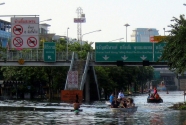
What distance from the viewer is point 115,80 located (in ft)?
363

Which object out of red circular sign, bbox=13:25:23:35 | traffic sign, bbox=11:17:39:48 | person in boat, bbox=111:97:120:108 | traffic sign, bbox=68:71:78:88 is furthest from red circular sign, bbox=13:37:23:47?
traffic sign, bbox=68:71:78:88

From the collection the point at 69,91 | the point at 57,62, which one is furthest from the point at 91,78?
the point at 69,91

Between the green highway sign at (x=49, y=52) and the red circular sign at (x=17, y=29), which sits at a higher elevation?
the red circular sign at (x=17, y=29)

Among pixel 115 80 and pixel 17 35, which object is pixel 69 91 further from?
pixel 115 80

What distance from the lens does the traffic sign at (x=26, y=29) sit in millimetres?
52075

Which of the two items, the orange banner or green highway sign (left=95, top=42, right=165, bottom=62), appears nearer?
the orange banner

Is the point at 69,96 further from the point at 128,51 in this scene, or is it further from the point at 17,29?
the point at 17,29

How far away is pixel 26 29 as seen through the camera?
52312 millimetres

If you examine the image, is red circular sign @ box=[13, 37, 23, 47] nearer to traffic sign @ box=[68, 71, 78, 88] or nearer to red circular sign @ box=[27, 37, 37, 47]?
red circular sign @ box=[27, 37, 37, 47]

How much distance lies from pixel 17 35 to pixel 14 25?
0.92 metres

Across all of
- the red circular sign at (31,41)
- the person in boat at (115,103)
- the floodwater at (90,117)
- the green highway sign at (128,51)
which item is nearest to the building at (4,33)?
the green highway sign at (128,51)

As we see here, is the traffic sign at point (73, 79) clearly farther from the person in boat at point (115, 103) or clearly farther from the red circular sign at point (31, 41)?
the person in boat at point (115, 103)

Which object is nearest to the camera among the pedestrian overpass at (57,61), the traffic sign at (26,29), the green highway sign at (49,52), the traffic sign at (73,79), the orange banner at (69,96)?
the traffic sign at (26,29)

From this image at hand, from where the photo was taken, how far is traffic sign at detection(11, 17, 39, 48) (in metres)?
52.1
